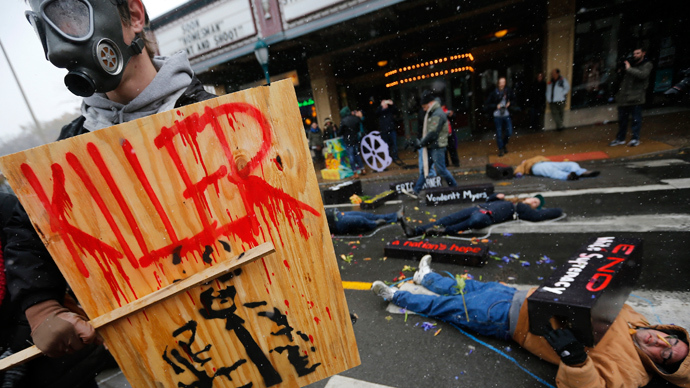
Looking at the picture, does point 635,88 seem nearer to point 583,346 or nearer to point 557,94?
point 557,94

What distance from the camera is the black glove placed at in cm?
183

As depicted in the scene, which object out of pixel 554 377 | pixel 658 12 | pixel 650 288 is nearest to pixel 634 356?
pixel 554 377

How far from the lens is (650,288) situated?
2797 mm

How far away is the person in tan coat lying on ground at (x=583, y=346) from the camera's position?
1858 mm

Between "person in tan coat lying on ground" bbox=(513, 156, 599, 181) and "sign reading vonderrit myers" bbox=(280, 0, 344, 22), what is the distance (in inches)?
262

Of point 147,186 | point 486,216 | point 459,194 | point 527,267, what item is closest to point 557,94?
point 459,194

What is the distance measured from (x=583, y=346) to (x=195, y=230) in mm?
2366

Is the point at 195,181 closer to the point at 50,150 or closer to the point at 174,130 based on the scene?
the point at 174,130

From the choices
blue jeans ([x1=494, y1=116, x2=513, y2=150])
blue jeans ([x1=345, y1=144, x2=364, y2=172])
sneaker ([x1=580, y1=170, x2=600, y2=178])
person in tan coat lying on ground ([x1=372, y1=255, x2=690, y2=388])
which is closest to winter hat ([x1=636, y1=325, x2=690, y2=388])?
person in tan coat lying on ground ([x1=372, y1=255, x2=690, y2=388])

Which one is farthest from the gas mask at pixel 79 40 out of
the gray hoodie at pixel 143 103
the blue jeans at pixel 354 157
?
the blue jeans at pixel 354 157

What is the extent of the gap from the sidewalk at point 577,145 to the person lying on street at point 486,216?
3.62 meters

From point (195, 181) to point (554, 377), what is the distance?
2705mm

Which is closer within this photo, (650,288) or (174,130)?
(174,130)

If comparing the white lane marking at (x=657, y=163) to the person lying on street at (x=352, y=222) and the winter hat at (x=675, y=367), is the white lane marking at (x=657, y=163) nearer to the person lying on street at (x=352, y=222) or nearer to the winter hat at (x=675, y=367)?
the person lying on street at (x=352, y=222)
